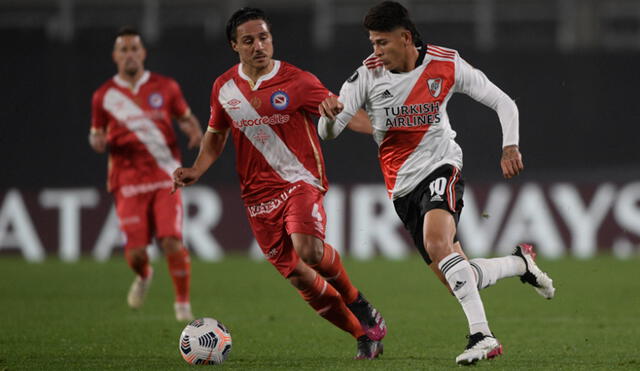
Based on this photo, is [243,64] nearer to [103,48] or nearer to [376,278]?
[376,278]

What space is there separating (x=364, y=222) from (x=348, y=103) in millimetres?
9008

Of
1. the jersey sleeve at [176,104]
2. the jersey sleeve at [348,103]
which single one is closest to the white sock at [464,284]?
the jersey sleeve at [348,103]

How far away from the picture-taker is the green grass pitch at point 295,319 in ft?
23.8

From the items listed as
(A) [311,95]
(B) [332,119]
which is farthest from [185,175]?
(B) [332,119]

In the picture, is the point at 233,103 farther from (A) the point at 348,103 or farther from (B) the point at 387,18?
(B) the point at 387,18

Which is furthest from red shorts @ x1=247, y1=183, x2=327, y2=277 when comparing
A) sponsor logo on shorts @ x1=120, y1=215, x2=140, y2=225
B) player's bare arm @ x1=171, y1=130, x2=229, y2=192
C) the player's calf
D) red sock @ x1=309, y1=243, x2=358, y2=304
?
the player's calf

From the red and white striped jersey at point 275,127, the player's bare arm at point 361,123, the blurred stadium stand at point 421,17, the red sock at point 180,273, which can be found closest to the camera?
the player's bare arm at point 361,123

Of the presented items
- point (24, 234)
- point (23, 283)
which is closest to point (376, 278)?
point (23, 283)

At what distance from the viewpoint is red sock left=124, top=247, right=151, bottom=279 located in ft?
33.7

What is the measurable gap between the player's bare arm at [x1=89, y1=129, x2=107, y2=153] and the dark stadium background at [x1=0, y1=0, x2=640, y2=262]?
5834 millimetres

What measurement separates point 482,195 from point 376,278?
3048 millimetres

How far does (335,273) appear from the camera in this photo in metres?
7.37

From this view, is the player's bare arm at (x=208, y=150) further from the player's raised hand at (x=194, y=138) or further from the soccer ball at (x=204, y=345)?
the player's raised hand at (x=194, y=138)

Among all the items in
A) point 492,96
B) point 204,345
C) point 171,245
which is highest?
point 492,96
